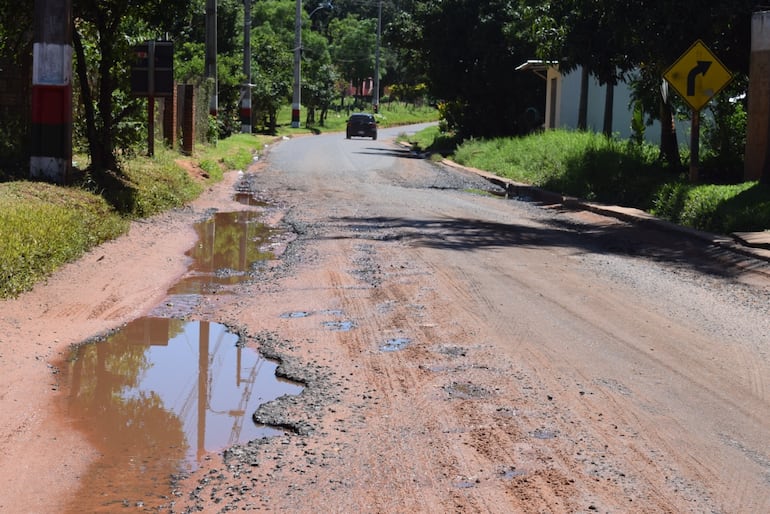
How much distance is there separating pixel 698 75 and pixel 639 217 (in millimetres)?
2768

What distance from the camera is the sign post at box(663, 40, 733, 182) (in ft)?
56.8

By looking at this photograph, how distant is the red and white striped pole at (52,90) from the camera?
14227mm

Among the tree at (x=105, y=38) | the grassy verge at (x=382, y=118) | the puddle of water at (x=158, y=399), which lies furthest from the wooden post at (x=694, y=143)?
the grassy verge at (x=382, y=118)

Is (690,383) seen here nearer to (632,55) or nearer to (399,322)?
(399,322)

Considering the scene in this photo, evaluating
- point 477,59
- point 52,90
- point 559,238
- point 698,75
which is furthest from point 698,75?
point 477,59

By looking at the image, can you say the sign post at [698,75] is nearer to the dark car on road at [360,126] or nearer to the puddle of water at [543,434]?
the puddle of water at [543,434]

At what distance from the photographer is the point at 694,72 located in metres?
17.5

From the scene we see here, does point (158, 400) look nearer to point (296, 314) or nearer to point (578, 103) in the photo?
point (296, 314)

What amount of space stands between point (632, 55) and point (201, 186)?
30.6 ft

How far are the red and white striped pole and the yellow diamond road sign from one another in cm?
983

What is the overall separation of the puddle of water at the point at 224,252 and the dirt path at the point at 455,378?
31cm

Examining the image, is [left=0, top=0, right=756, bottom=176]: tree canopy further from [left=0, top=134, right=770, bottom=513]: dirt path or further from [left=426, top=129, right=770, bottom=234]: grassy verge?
[left=0, top=134, right=770, bottom=513]: dirt path

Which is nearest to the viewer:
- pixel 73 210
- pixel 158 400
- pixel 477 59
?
pixel 158 400

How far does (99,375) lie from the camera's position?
22.4ft
